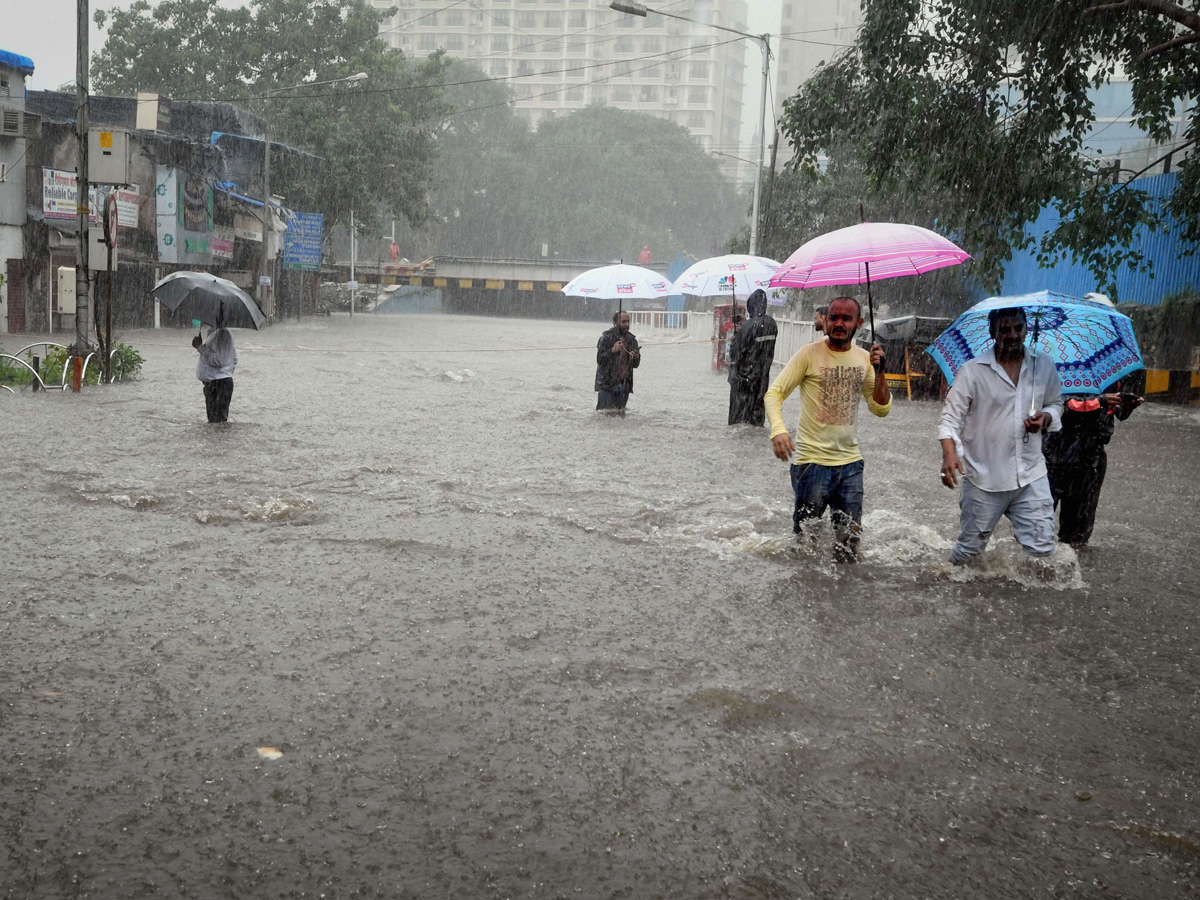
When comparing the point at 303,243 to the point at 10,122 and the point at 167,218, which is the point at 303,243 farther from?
the point at 10,122

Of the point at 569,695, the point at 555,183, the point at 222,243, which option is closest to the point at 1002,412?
the point at 569,695

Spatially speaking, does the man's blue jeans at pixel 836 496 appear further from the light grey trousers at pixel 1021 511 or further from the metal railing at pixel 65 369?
the metal railing at pixel 65 369

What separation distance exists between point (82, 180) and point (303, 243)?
29.0 m

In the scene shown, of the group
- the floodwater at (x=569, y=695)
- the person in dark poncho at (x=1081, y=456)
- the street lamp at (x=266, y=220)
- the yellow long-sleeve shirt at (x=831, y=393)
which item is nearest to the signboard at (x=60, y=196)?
the street lamp at (x=266, y=220)

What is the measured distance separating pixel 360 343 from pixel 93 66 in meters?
31.3

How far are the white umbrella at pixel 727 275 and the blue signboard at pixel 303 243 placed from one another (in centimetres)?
3001

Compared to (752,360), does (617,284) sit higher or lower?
higher

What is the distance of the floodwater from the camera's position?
3.15 metres

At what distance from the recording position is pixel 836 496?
6.43 m

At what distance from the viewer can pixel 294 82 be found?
168 ft

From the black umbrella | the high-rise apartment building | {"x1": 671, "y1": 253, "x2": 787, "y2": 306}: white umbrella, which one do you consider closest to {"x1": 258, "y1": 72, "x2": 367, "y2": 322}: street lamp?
{"x1": 671, "y1": 253, "x2": 787, "y2": 306}: white umbrella

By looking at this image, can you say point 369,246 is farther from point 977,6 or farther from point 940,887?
point 940,887

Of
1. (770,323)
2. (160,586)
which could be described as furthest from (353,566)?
(770,323)

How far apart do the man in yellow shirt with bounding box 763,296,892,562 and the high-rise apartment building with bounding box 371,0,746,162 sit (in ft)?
439
